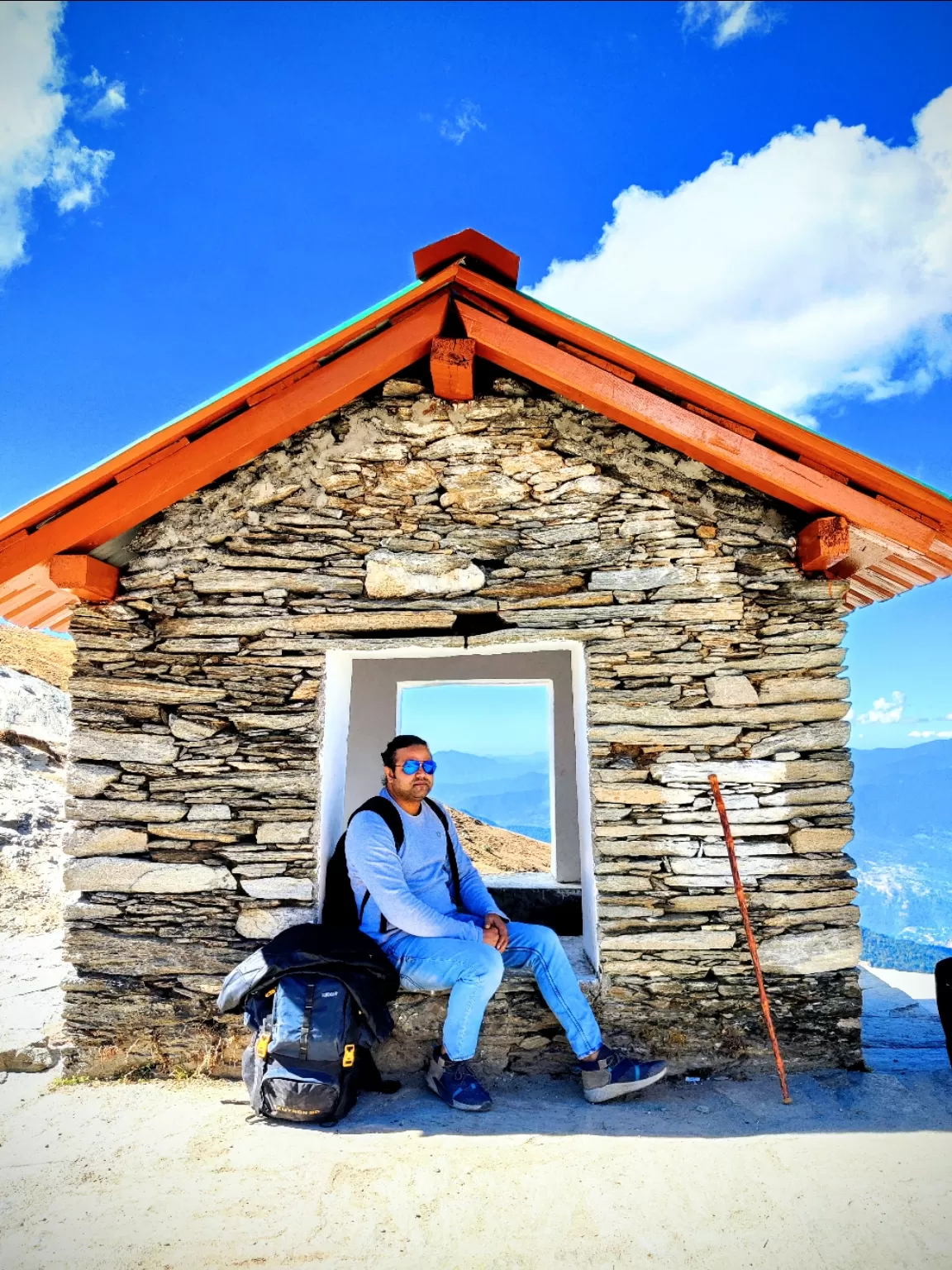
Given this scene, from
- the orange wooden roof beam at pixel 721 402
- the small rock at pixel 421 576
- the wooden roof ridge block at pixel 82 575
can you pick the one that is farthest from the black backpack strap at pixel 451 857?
the orange wooden roof beam at pixel 721 402

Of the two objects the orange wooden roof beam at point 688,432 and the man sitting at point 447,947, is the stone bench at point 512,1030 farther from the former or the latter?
the orange wooden roof beam at point 688,432

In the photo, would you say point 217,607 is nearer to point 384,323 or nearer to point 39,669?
point 384,323

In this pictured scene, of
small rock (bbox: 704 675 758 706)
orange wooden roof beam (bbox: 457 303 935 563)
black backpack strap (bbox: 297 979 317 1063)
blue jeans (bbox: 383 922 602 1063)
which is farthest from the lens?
small rock (bbox: 704 675 758 706)

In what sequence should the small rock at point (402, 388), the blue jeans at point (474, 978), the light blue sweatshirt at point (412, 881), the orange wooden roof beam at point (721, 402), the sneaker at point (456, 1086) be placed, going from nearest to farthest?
the sneaker at point (456, 1086) → the blue jeans at point (474, 978) → the light blue sweatshirt at point (412, 881) → the orange wooden roof beam at point (721, 402) → the small rock at point (402, 388)

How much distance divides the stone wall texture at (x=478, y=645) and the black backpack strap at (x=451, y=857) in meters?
0.55

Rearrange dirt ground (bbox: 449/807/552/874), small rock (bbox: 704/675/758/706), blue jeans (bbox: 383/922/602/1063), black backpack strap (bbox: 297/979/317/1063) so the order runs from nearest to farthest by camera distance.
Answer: black backpack strap (bbox: 297/979/317/1063) < blue jeans (bbox: 383/922/602/1063) < small rock (bbox: 704/675/758/706) < dirt ground (bbox: 449/807/552/874)

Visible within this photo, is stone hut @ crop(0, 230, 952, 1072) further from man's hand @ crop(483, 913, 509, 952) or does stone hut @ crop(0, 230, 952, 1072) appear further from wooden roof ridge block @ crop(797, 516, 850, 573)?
man's hand @ crop(483, 913, 509, 952)

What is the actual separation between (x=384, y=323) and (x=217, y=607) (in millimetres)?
1897

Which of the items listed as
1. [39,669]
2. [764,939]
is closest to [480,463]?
[764,939]

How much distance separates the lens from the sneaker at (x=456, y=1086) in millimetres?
3584

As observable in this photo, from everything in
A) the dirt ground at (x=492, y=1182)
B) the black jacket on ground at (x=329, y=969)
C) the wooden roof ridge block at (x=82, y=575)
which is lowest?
the dirt ground at (x=492, y=1182)

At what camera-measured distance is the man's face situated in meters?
4.15

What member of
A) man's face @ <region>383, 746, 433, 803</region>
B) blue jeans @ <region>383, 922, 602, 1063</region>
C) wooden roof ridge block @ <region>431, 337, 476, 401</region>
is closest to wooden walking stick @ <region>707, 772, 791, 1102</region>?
blue jeans @ <region>383, 922, 602, 1063</region>

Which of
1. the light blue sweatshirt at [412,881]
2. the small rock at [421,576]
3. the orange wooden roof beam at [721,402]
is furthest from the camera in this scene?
the small rock at [421,576]
